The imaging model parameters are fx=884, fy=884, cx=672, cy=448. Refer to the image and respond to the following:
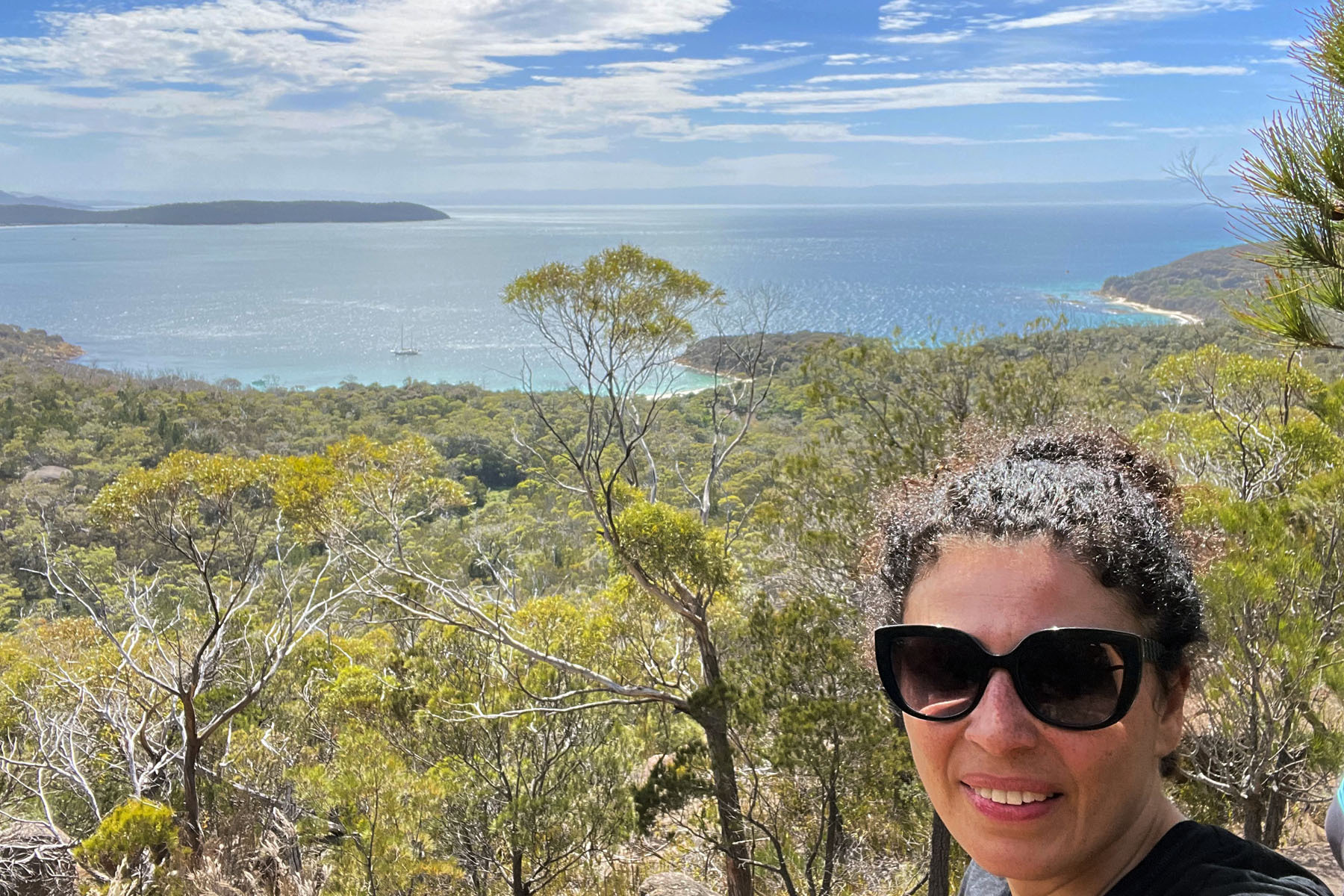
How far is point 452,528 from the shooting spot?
73.6 ft

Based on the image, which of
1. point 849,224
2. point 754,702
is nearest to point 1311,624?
point 754,702

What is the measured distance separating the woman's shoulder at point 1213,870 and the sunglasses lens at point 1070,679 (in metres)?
0.12

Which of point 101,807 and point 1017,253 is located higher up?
point 1017,253

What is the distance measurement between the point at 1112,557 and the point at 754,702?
523 cm

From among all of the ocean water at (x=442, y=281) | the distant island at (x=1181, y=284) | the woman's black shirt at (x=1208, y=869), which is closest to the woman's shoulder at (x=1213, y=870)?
the woman's black shirt at (x=1208, y=869)

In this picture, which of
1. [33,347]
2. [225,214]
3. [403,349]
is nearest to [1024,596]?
[403,349]

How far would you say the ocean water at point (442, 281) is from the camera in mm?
68312

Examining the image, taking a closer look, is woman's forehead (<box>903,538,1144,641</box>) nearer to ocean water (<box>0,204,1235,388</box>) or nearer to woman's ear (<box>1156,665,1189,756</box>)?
woman's ear (<box>1156,665,1189,756</box>)

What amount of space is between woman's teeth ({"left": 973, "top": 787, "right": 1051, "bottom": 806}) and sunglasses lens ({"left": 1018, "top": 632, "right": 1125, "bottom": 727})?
6 centimetres

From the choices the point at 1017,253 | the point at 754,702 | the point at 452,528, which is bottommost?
the point at 452,528

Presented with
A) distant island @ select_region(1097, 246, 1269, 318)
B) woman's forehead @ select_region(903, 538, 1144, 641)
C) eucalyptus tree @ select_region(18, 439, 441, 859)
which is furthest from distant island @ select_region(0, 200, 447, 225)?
woman's forehead @ select_region(903, 538, 1144, 641)

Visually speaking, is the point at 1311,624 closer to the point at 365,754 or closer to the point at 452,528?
the point at 365,754

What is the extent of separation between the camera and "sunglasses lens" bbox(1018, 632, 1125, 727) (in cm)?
75

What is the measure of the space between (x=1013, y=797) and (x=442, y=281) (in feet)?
385
